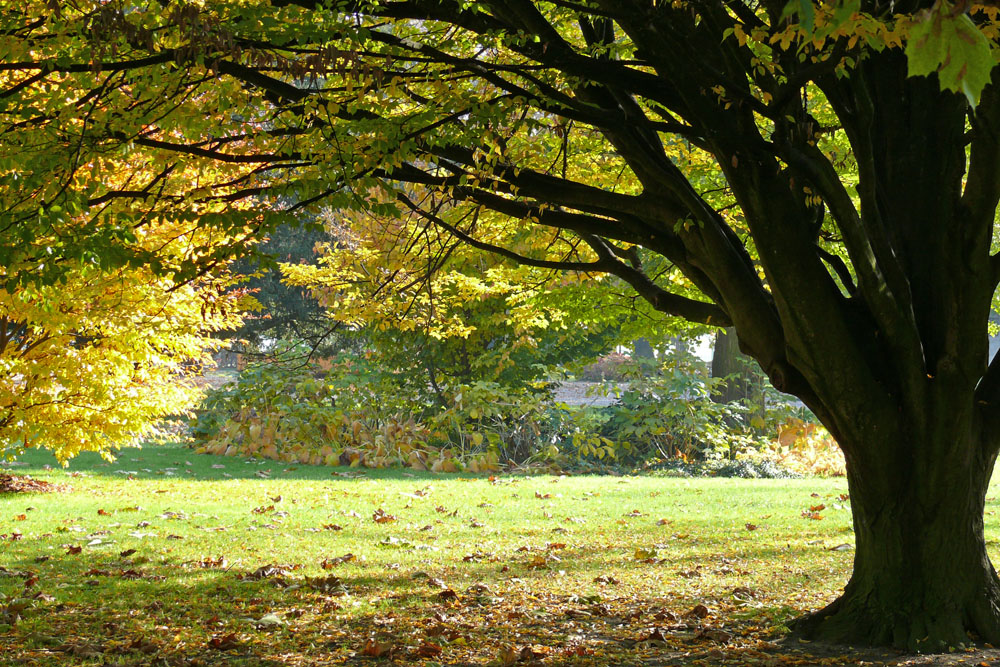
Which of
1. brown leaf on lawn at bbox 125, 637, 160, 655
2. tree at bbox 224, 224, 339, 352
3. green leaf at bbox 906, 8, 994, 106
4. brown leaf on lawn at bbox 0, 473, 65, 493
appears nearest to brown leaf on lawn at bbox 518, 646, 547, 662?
brown leaf on lawn at bbox 125, 637, 160, 655

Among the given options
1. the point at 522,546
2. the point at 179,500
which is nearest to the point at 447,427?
the point at 179,500

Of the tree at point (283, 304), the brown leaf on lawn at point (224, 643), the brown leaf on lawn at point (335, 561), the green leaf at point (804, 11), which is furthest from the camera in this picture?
the tree at point (283, 304)

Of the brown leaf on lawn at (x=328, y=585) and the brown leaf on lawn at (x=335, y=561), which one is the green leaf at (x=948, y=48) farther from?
the brown leaf on lawn at (x=335, y=561)

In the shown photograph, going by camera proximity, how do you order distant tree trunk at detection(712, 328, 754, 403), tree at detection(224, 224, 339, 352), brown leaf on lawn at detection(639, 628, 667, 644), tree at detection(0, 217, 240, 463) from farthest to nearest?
tree at detection(224, 224, 339, 352) → distant tree trunk at detection(712, 328, 754, 403) → tree at detection(0, 217, 240, 463) → brown leaf on lawn at detection(639, 628, 667, 644)

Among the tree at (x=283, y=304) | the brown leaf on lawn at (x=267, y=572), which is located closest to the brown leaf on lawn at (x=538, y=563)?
the brown leaf on lawn at (x=267, y=572)

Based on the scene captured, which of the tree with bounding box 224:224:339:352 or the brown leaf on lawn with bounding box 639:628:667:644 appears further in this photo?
the tree with bounding box 224:224:339:352

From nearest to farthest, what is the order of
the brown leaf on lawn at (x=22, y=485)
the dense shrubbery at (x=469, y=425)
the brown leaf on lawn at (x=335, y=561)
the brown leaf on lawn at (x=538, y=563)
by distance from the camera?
the brown leaf on lawn at (x=335, y=561) → the brown leaf on lawn at (x=538, y=563) → the brown leaf on lawn at (x=22, y=485) → the dense shrubbery at (x=469, y=425)

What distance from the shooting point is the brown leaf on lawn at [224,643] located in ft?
15.3

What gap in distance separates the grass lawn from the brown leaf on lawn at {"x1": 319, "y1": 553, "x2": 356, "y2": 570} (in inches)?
0.8

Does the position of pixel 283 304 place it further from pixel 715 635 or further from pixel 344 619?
pixel 715 635

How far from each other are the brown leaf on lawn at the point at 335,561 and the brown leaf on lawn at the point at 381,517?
6.02ft

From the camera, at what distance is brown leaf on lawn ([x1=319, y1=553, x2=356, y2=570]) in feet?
22.3

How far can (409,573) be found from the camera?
6703 mm

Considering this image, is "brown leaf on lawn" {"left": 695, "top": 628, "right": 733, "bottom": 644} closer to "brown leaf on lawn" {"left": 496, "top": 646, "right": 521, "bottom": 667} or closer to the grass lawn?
the grass lawn
